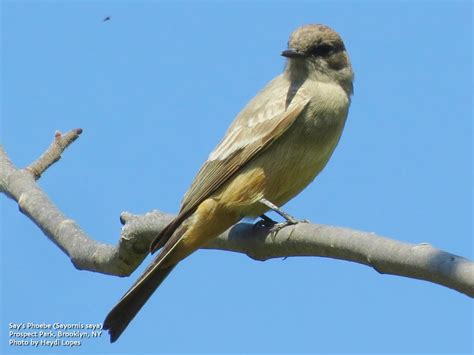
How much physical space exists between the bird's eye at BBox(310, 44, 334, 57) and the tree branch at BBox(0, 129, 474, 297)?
74.2 inches

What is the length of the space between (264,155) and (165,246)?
1178 millimetres

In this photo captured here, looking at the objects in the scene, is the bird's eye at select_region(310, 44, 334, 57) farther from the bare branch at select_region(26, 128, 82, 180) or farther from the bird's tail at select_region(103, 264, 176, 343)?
the bird's tail at select_region(103, 264, 176, 343)

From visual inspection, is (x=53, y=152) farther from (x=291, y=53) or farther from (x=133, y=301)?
(x=291, y=53)

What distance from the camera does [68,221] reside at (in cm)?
658

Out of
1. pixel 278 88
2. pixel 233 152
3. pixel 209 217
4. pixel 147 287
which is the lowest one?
pixel 147 287

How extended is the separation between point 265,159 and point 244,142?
0.27 metres

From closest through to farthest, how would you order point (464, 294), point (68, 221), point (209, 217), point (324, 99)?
point (464, 294), point (68, 221), point (209, 217), point (324, 99)

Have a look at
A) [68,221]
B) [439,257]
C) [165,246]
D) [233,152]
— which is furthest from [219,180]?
[439,257]

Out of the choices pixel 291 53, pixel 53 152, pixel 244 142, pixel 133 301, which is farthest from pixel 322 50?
pixel 133 301

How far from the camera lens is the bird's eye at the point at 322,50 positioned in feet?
26.0

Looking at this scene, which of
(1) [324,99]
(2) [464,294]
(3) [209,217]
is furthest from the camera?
(1) [324,99]

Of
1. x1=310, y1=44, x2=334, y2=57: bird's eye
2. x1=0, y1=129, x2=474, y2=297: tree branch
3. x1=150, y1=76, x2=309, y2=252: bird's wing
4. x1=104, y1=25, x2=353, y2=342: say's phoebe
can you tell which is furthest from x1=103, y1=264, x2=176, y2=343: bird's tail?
x1=310, y1=44, x2=334, y2=57: bird's eye

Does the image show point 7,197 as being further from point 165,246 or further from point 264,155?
point 264,155

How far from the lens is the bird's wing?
23.7 ft
